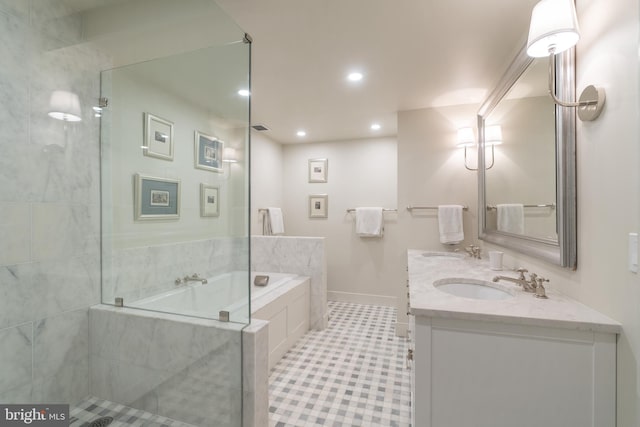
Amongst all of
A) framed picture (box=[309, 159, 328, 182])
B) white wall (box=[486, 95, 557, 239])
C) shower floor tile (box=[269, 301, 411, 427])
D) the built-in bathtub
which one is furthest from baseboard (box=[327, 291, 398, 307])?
the built-in bathtub

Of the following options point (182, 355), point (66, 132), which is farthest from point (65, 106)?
point (182, 355)

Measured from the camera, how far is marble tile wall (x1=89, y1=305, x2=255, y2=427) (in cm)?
142

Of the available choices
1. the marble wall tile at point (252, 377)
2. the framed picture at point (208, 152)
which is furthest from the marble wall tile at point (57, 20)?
the marble wall tile at point (252, 377)

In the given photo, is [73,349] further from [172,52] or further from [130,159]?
[172,52]

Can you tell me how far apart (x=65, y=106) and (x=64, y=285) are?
99 centimetres

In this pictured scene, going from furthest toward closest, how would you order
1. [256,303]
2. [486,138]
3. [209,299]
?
[486,138], [256,303], [209,299]

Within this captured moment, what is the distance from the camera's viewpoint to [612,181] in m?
0.96

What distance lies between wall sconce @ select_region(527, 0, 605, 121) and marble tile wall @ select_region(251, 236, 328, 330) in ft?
7.47

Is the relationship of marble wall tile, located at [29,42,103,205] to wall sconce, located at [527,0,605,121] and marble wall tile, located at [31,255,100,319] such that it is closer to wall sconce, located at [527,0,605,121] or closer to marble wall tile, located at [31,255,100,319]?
marble wall tile, located at [31,255,100,319]

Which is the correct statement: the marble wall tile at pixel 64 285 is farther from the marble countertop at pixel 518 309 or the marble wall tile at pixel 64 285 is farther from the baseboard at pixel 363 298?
the baseboard at pixel 363 298

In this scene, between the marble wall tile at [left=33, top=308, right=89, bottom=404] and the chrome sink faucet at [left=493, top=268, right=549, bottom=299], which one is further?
the marble wall tile at [left=33, top=308, right=89, bottom=404]

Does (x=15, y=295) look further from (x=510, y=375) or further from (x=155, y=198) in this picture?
(x=510, y=375)

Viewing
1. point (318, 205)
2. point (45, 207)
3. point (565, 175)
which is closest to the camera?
point (565, 175)

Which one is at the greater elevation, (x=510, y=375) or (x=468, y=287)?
(x=468, y=287)
